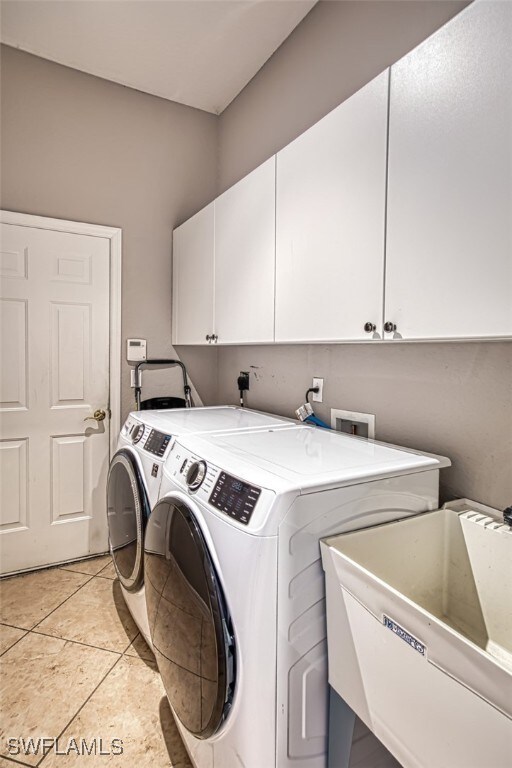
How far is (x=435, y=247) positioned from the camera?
40.8 inches

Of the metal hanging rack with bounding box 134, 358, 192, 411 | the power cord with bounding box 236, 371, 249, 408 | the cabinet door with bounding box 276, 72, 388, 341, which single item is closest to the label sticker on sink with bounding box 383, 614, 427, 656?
the cabinet door with bounding box 276, 72, 388, 341

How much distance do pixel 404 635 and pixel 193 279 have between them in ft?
7.04

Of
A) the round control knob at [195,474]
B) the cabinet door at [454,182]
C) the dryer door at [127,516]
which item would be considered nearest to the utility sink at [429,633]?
the round control knob at [195,474]

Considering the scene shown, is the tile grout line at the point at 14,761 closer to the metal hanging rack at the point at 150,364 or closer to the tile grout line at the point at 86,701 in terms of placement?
the tile grout line at the point at 86,701

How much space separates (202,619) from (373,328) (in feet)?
3.03

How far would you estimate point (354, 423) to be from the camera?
1.76m

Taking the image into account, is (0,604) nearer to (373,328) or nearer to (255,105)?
(373,328)

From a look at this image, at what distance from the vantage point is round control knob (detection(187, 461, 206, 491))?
47.4 inches

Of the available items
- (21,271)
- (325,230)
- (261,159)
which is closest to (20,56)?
(21,271)

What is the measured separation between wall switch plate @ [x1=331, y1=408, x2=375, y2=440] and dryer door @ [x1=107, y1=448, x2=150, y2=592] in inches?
34.4

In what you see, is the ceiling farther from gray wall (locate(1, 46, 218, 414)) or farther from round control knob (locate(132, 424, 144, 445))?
round control knob (locate(132, 424, 144, 445))

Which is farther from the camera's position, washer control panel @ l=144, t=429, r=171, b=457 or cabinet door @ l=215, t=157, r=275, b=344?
cabinet door @ l=215, t=157, r=275, b=344

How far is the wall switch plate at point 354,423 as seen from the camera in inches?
66.2
